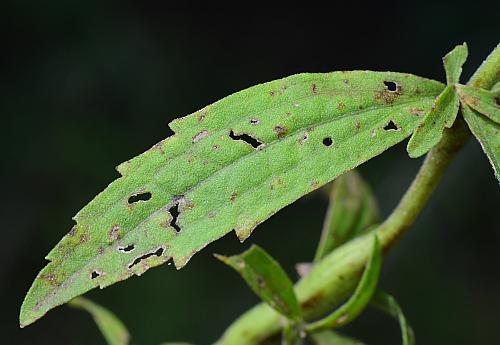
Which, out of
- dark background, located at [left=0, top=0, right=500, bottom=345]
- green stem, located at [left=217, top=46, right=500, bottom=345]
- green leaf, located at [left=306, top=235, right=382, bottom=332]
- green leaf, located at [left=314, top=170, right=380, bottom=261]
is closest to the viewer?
green stem, located at [left=217, top=46, right=500, bottom=345]

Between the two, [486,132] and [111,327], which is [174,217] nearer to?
[486,132]

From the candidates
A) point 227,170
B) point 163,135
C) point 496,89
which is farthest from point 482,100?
point 163,135

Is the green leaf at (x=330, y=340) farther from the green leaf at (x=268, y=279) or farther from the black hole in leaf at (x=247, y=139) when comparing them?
the black hole in leaf at (x=247, y=139)

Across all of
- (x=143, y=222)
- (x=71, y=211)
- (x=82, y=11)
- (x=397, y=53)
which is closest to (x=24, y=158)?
(x=71, y=211)

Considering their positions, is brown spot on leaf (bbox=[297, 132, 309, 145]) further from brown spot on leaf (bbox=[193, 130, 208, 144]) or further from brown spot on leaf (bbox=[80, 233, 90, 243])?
brown spot on leaf (bbox=[80, 233, 90, 243])

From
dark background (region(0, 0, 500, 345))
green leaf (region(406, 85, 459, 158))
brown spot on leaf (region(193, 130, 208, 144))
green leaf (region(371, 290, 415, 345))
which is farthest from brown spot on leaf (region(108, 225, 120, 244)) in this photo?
dark background (region(0, 0, 500, 345))
